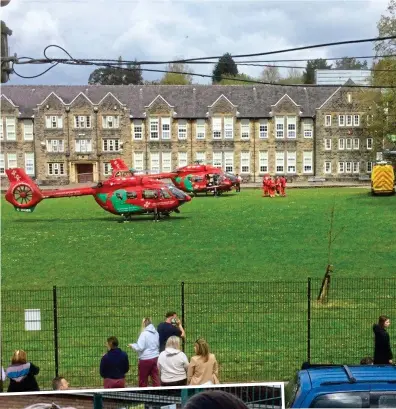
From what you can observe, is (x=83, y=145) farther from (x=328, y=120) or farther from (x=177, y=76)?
(x=328, y=120)

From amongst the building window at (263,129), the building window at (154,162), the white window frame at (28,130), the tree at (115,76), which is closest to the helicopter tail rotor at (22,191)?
the white window frame at (28,130)

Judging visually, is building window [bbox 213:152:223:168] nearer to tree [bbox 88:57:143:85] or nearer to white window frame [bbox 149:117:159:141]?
white window frame [bbox 149:117:159:141]

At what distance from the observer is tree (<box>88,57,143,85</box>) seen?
10673mm

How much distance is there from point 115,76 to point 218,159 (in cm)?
267

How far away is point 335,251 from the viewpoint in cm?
1446

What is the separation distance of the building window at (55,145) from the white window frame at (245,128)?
3125 mm

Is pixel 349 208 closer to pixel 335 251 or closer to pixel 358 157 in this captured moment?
pixel 335 251

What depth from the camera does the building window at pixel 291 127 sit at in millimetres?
12922

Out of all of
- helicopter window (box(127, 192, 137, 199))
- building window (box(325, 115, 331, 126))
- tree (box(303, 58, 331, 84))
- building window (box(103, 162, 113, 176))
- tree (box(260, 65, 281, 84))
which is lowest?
helicopter window (box(127, 192, 137, 199))

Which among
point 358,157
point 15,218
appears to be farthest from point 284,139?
point 15,218

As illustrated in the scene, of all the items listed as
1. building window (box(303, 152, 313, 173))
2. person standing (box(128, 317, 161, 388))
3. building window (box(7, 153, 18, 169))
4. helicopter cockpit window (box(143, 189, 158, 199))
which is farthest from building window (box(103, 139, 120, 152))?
person standing (box(128, 317, 161, 388))

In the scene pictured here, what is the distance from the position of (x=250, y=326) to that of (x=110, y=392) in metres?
4.29

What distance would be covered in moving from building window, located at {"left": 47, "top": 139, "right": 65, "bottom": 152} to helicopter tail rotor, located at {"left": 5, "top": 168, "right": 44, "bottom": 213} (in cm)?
60

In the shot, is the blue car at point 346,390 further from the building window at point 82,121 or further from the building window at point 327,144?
the building window at point 82,121
